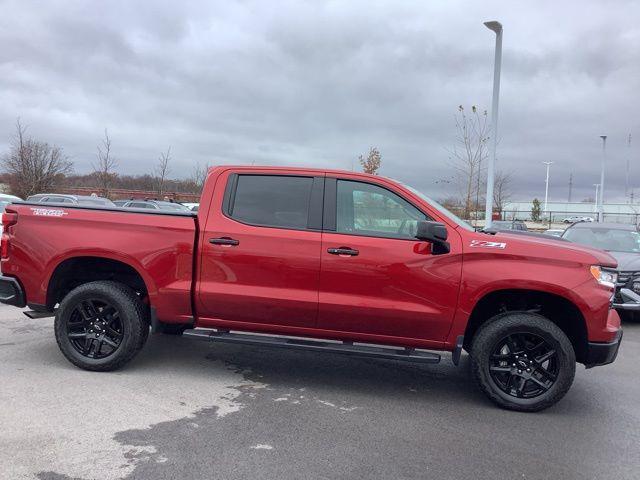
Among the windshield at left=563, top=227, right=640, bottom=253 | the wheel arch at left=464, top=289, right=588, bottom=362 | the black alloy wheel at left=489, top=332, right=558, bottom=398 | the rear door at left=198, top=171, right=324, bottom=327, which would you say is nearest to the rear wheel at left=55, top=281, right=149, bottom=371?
the rear door at left=198, top=171, right=324, bottom=327

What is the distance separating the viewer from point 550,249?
15.0 ft

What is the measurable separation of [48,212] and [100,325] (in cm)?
121

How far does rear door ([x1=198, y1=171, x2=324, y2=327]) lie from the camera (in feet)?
15.7

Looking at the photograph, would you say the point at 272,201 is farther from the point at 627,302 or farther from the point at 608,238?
the point at 608,238

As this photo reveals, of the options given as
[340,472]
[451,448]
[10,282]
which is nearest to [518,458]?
[451,448]

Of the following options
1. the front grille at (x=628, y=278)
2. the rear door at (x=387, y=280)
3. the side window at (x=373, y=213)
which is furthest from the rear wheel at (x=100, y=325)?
the front grille at (x=628, y=278)

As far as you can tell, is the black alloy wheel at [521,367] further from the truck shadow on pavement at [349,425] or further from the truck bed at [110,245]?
the truck bed at [110,245]

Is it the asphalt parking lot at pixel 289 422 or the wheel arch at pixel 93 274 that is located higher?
the wheel arch at pixel 93 274

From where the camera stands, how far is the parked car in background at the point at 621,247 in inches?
323

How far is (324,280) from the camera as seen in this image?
475 centimetres

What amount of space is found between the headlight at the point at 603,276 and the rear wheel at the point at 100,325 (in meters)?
4.09

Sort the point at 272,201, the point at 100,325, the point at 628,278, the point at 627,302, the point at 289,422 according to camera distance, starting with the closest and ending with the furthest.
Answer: the point at 289,422, the point at 272,201, the point at 100,325, the point at 627,302, the point at 628,278

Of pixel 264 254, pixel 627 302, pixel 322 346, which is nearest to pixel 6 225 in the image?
pixel 264 254

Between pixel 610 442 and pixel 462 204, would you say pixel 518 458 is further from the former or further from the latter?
pixel 462 204
